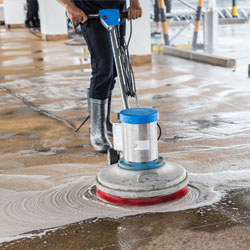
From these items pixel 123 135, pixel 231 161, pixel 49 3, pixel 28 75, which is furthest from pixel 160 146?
pixel 49 3

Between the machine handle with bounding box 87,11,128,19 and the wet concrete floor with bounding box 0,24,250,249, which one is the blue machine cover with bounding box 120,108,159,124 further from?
the machine handle with bounding box 87,11,128,19

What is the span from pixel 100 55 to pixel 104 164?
61 cm

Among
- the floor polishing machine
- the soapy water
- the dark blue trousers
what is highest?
the dark blue trousers

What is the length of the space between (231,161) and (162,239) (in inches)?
37.5

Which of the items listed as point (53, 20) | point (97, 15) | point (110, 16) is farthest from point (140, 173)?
point (53, 20)

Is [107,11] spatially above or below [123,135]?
above

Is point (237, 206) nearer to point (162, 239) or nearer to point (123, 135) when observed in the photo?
point (162, 239)

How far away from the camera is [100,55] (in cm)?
262

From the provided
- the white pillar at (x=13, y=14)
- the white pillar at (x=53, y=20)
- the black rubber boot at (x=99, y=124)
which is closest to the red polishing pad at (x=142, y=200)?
the black rubber boot at (x=99, y=124)

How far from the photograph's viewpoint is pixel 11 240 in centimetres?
169

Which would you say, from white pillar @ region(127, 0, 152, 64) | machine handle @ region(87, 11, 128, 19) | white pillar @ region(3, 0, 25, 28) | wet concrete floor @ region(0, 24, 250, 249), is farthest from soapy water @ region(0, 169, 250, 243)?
white pillar @ region(3, 0, 25, 28)

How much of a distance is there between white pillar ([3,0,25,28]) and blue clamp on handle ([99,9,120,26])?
16715 mm

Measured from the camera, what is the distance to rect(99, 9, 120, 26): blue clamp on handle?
219 centimetres

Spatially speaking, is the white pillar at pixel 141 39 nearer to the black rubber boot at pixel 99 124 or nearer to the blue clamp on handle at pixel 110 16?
the black rubber boot at pixel 99 124
